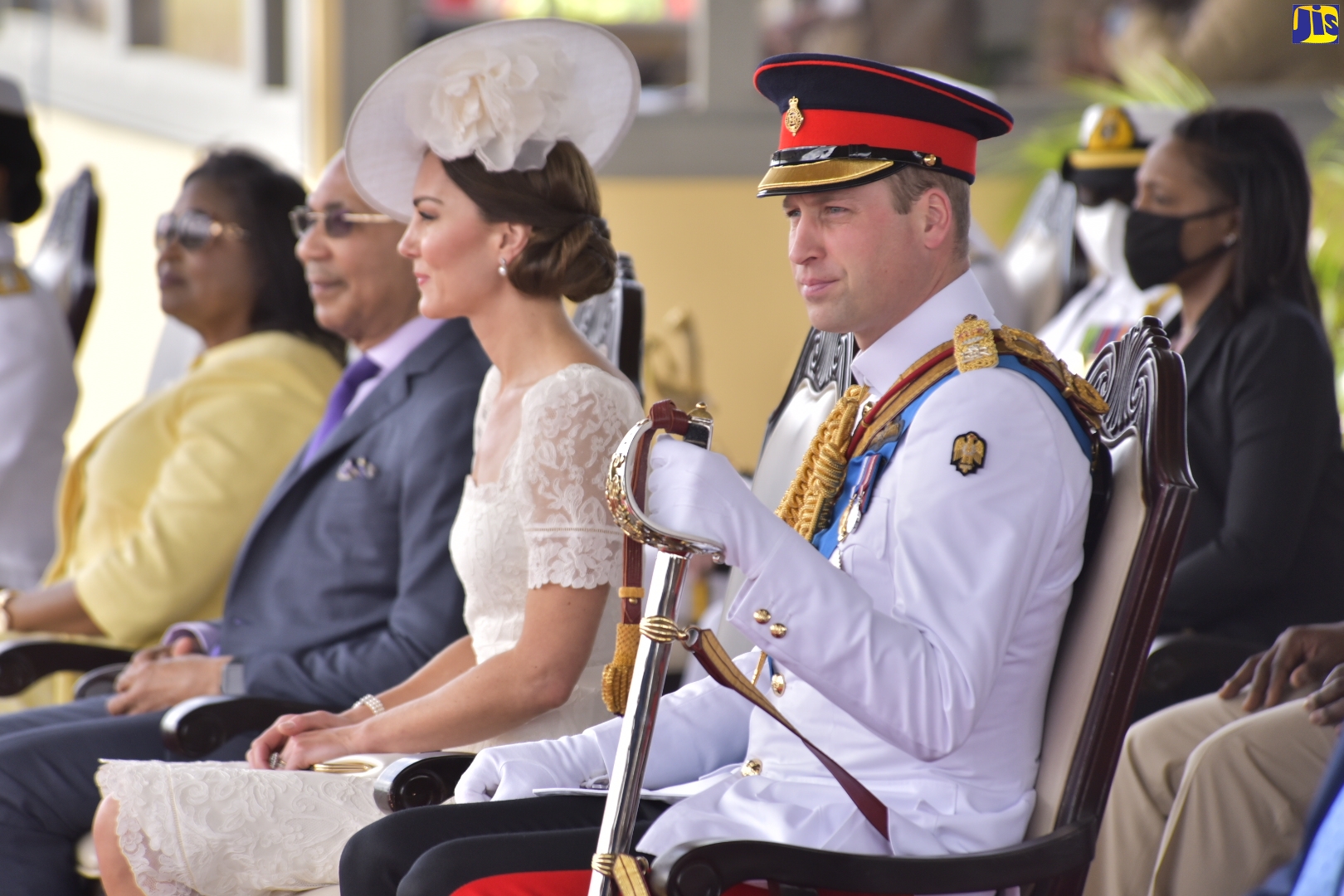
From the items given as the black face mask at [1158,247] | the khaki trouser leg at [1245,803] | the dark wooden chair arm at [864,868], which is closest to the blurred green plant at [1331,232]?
the black face mask at [1158,247]

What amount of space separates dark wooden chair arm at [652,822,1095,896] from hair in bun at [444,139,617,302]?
3.35 feet

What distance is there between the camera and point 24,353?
12.5 feet

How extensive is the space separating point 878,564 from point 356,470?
1.15 metres

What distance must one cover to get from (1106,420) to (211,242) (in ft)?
7.05

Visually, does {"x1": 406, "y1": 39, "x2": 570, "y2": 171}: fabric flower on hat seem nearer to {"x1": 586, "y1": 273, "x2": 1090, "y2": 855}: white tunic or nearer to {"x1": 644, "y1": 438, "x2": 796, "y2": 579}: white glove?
{"x1": 586, "y1": 273, "x2": 1090, "y2": 855}: white tunic

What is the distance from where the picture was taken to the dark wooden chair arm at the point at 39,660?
2.84m

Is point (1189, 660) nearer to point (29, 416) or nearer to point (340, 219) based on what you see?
point (340, 219)

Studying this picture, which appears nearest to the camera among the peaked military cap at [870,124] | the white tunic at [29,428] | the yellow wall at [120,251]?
the peaked military cap at [870,124]

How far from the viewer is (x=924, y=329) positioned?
1.73 meters

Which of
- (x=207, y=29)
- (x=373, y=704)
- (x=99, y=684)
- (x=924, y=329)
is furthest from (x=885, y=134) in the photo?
(x=207, y=29)

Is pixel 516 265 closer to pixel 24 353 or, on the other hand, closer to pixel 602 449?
pixel 602 449

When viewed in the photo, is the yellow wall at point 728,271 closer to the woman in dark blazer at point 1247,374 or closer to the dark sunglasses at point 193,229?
the dark sunglasses at point 193,229

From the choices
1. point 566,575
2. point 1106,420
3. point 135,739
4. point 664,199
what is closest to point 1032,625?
point 1106,420

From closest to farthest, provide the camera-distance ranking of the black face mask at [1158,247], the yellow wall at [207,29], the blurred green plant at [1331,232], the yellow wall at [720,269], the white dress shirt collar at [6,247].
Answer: the black face mask at [1158,247] → the white dress shirt collar at [6,247] → the blurred green plant at [1331,232] → the yellow wall at [720,269] → the yellow wall at [207,29]
